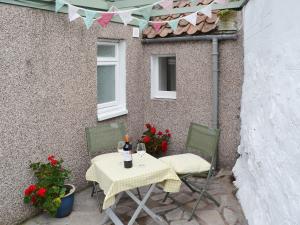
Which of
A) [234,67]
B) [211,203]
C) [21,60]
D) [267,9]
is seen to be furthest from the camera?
[234,67]

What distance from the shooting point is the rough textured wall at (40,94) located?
151 inches

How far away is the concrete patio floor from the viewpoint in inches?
162

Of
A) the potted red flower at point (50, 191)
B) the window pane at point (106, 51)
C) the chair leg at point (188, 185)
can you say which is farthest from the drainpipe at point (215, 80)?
the potted red flower at point (50, 191)

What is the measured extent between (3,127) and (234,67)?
3.83 m

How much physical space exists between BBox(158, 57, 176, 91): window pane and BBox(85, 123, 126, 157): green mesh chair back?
6.35 feet

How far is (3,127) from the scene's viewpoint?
3.78 meters

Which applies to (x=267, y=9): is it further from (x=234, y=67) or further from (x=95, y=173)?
(x=95, y=173)

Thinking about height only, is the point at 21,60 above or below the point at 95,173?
above

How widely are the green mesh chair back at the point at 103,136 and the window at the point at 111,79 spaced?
0.53 m

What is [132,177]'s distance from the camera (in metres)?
3.51

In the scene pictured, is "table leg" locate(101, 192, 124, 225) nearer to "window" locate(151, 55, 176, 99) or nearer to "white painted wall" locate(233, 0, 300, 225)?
"white painted wall" locate(233, 0, 300, 225)

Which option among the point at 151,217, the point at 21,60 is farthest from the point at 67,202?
the point at 21,60

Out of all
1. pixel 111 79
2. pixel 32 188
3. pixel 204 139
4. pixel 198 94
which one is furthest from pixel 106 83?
pixel 32 188

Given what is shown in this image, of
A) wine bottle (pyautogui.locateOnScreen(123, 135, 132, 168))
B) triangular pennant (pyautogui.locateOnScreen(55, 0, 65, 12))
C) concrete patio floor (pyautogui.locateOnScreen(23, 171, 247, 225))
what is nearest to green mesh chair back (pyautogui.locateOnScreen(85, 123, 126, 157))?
concrete patio floor (pyautogui.locateOnScreen(23, 171, 247, 225))
